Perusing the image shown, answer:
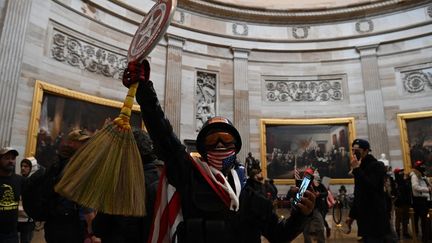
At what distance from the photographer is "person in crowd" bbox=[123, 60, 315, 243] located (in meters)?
1.79

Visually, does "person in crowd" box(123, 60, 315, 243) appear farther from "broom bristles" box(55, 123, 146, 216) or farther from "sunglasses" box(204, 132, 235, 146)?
"broom bristles" box(55, 123, 146, 216)

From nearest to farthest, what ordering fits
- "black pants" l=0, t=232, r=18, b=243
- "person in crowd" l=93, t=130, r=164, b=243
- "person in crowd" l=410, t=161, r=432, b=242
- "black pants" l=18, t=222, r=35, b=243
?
1. "person in crowd" l=93, t=130, r=164, b=243
2. "black pants" l=0, t=232, r=18, b=243
3. "black pants" l=18, t=222, r=35, b=243
4. "person in crowd" l=410, t=161, r=432, b=242

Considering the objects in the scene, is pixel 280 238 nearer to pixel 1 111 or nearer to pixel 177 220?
pixel 177 220

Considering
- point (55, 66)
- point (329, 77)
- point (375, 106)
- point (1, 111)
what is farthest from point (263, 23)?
point (1, 111)

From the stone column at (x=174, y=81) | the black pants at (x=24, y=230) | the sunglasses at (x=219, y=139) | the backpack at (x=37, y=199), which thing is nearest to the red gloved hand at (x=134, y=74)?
the sunglasses at (x=219, y=139)

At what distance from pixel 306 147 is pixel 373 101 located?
391 centimetres

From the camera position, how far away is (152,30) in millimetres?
2012

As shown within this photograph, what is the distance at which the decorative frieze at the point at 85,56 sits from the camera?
38.1 ft

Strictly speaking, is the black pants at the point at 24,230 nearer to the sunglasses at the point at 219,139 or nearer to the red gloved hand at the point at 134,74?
the red gloved hand at the point at 134,74

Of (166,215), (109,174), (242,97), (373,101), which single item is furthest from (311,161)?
(109,174)

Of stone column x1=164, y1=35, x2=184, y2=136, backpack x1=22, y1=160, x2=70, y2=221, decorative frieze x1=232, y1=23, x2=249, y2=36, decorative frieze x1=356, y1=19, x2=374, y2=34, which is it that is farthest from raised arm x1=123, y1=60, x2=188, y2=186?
decorative frieze x1=356, y1=19, x2=374, y2=34

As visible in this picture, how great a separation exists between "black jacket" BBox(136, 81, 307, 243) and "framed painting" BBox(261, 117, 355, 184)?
13.6 m

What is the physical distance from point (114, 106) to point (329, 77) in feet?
35.1

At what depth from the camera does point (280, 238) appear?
6.44 ft
